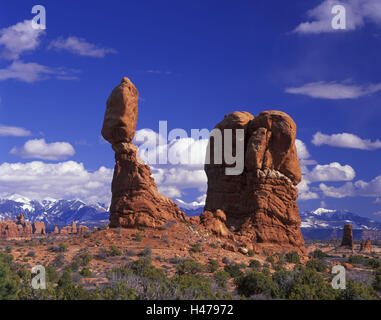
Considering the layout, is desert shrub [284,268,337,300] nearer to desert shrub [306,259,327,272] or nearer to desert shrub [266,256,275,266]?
desert shrub [266,256,275,266]

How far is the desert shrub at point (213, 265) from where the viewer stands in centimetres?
2894

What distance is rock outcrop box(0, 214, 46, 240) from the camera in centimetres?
12475

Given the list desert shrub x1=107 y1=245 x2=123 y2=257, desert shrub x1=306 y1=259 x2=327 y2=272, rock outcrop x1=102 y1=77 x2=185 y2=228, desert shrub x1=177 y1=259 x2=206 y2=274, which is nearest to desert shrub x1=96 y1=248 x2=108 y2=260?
desert shrub x1=107 y1=245 x2=123 y2=257

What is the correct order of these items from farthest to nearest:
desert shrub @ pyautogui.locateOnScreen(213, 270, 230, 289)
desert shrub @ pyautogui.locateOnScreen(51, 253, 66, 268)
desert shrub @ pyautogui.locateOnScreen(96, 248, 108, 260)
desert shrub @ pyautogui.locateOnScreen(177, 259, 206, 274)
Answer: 1. desert shrub @ pyautogui.locateOnScreen(96, 248, 108, 260)
2. desert shrub @ pyautogui.locateOnScreen(51, 253, 66, 268)
3. desert shrub @ pyautogui.locateOnScreen(177, 259, 206, 274)
4. desert shrub @ pyautogui.locateOnScreen(213, 270, 230, 289)

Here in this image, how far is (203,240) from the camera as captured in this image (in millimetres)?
35219

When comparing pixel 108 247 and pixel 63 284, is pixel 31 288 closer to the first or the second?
pixel 63 284

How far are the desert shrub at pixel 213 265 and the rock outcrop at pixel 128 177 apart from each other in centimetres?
641

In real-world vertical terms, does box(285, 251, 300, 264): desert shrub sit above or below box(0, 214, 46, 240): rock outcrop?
below

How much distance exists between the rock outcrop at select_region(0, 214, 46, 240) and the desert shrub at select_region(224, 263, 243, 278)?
103m

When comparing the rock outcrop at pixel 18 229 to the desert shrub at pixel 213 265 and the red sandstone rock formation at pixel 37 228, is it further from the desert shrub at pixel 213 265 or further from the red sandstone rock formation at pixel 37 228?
the desert shrub at pixel 213 265

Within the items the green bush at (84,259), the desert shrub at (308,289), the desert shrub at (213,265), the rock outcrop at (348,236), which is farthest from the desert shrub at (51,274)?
the rock outcrop at (348,236)
